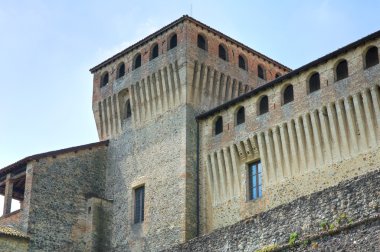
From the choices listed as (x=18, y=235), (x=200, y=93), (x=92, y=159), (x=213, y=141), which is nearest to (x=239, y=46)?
(x=200, y=93)

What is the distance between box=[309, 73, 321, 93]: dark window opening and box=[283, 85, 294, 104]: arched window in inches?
35.1

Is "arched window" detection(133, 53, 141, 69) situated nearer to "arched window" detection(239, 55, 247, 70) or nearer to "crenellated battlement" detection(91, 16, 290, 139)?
"crenellated battlement" detection(91, 16, 290, 139)

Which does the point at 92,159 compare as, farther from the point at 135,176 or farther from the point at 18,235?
the point at 18,235

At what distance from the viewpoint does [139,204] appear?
2994 centimetres

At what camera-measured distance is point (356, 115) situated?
23.8 meters

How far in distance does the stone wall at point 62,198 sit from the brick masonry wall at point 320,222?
964cm

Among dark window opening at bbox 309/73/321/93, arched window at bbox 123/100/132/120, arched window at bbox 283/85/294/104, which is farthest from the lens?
arched window at bbox 123/100/132/120

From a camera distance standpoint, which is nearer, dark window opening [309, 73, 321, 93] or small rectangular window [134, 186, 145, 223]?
dark window opening [309, 73, 321, 93]

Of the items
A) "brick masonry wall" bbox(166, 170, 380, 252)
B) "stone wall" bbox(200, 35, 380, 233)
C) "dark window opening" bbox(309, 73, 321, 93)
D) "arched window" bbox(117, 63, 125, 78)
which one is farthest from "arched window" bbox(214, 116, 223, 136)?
"brick masonry wall" bbox(166, 170, 380, 252)

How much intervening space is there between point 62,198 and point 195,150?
19.0 ft

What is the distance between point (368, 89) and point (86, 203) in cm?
1307

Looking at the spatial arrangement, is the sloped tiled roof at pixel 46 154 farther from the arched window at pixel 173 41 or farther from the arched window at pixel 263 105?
the arched window at pixel 263 105

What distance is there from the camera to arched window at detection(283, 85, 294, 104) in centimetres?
2628

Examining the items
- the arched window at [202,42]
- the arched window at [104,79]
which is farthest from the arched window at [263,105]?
the arched window at [104,79]
